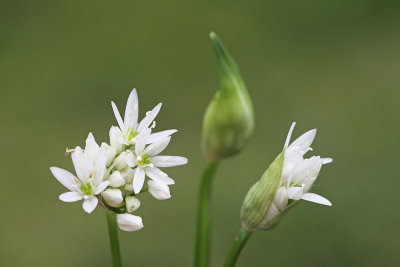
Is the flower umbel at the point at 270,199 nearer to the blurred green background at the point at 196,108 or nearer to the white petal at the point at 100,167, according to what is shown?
the white petal at the point at 100,167

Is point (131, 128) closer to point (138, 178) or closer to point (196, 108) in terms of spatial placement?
point (138, 178)

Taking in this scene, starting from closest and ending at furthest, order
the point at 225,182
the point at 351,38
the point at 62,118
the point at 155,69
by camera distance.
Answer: the point at 225,182 < the point at 62,118 < the point at 155,69 < the point at 351,38

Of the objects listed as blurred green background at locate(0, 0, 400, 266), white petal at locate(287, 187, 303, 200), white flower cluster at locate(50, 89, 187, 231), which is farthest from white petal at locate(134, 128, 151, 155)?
blurred green background at locate(0, 0, 400, 266)

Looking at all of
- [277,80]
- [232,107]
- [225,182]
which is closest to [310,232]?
[225,182]

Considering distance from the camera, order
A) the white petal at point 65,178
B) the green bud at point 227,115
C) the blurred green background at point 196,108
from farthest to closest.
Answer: the blurred green background at point 196,108 < the white petal at point 65,178 < the green bud at point 227,115

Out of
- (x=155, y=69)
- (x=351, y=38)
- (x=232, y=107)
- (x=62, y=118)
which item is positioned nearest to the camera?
(x=232, y=107)

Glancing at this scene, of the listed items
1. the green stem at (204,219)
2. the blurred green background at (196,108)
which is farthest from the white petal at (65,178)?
the blurred green background at (196,108)

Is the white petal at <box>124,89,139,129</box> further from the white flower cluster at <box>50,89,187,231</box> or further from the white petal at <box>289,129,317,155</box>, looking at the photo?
the white petal at <box>289,129,317,155</box>

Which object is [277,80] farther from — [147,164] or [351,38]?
[147,164]
